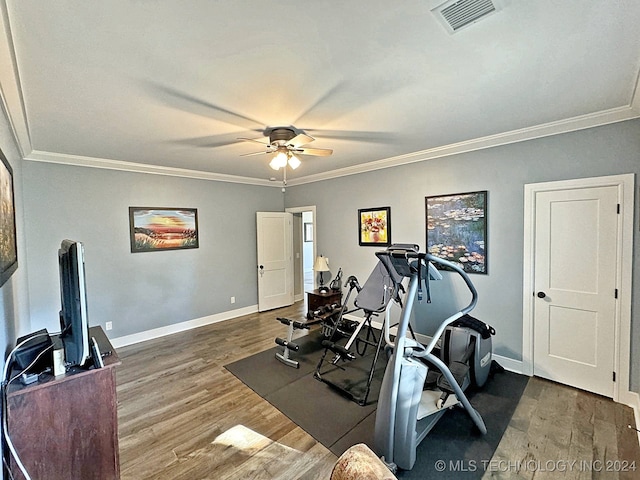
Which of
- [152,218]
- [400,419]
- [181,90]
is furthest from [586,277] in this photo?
[152,218]

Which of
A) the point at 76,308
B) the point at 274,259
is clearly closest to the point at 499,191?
the point at 76,308

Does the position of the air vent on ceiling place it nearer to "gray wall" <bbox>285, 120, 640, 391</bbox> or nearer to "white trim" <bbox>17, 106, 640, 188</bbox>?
"white trim" <bbox>17, 106, 640, 188</bbox>

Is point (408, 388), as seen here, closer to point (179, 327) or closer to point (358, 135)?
point (358, 135)

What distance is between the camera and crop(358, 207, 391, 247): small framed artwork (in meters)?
4.53

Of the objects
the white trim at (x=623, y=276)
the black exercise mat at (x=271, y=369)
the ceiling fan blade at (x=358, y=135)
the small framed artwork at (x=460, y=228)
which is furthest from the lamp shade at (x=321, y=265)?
the white trim at (x=623, y=276)

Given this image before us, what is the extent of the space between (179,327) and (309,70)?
455 centimetres

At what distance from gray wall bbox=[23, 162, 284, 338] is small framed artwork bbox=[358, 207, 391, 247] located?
89.1 inches

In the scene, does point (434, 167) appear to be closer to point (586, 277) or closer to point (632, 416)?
point (586, 277)

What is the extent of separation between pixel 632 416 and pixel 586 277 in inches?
48.0

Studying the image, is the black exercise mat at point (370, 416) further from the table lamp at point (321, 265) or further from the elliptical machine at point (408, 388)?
the table lamp at point (321, 265)

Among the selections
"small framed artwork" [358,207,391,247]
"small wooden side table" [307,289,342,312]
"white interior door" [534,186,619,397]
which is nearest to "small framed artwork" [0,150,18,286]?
"small wooden side table" [307,289,342,312]

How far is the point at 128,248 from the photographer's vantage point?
14.1ft

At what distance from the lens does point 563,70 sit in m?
1.89

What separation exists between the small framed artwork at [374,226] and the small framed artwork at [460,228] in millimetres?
680
